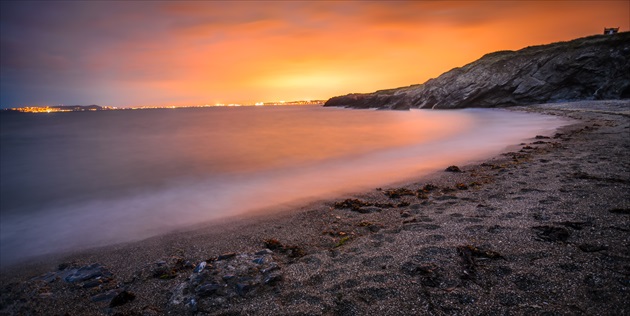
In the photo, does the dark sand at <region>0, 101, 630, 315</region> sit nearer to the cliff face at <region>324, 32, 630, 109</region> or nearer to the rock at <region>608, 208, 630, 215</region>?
the rock at <region>608, 208, 630, 215</region>

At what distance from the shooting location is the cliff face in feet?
118

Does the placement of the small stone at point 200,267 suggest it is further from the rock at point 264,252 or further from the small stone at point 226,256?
the rock at point 264,252

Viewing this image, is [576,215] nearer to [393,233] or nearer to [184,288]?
[393,233]

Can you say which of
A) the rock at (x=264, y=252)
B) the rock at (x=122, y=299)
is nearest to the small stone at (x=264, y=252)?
the rock at (x=264, y=252)

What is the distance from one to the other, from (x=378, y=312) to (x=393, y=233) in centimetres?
190

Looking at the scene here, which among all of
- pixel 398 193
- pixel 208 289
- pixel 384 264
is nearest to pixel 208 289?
pixel 208 289

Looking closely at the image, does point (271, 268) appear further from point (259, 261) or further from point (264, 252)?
point (264, 252)

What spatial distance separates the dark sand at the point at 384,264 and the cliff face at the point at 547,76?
4403cm

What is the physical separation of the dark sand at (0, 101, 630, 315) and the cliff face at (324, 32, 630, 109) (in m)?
44.0

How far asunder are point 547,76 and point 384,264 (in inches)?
2034

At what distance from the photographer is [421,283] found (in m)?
3.10

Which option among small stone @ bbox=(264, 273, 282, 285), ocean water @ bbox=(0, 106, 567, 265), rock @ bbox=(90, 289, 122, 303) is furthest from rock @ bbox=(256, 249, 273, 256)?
ocean water @ bbox=(0, 106, 567, 265)

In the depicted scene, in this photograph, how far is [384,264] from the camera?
359 centimetres

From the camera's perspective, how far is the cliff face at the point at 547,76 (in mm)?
35969
